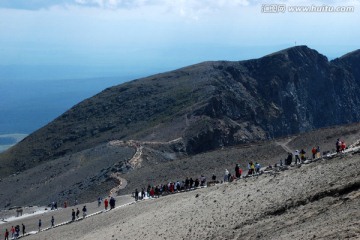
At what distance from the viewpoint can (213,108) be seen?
99.9 meters

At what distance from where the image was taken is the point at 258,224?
23.3 metres

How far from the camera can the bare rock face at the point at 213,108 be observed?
320 feet

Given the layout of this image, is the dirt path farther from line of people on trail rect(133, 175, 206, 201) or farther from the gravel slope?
the gravel slope

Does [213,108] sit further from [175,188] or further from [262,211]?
[262,211]

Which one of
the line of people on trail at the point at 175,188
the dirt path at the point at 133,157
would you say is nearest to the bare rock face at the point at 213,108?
the dirt path at the point at 133,157

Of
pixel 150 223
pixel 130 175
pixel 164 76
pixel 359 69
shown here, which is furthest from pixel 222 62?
pixel 150 223

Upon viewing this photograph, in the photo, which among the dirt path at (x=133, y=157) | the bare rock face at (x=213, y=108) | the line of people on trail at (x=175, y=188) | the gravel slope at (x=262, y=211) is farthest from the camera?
the bare rock face at (x=213, y=108)

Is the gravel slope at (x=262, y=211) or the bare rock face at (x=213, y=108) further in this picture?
the bare rock face at (x=213, y=108)

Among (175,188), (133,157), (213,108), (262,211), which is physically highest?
(213,108)

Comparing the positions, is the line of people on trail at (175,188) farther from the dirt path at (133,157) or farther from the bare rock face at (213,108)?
the bare rock face at (213,108)

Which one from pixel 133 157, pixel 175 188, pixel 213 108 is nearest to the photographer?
pixel 175 188

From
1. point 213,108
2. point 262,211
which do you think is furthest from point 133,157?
point 262,211

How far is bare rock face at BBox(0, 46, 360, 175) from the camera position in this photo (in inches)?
3841

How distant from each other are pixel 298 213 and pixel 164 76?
116 meters
